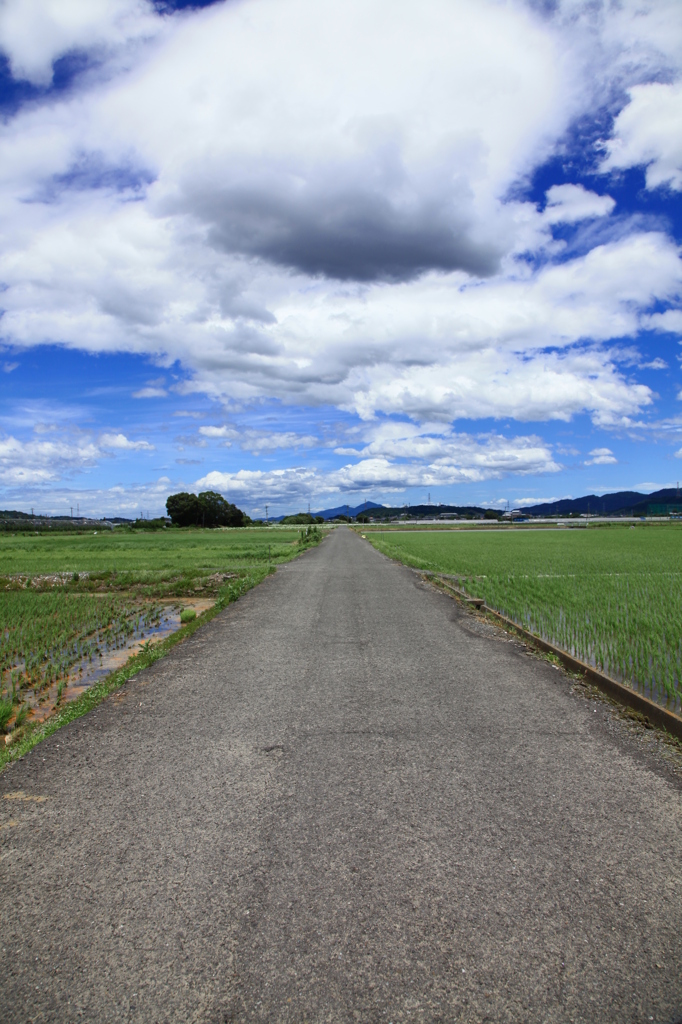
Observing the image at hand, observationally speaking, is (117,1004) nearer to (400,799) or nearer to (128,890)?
(128,890)

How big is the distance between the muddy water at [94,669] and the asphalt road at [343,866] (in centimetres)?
133

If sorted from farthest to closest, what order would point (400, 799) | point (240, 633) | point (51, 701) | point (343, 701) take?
1. point (240, 633)
2. point (51, 701)
3. point (343, 701)
4. point (400, 799)

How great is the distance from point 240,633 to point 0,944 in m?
7.41

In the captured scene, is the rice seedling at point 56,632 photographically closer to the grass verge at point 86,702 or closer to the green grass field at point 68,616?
the green grass field at point 68,616

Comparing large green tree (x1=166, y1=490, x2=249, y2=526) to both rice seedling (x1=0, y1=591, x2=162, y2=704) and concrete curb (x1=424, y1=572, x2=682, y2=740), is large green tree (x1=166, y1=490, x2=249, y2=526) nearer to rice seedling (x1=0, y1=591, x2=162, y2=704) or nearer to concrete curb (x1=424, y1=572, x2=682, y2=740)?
rice seedling (x1=0, y1=591, x2=162, y2=704)

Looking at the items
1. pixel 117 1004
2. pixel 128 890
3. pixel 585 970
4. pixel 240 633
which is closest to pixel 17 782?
pixel 128 890

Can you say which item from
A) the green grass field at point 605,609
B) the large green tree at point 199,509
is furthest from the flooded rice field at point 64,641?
the large green tree at point 199,509

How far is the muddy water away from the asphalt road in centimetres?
133

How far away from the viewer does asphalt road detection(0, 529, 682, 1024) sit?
2.22 meters

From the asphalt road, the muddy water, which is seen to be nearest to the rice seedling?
the muddy water

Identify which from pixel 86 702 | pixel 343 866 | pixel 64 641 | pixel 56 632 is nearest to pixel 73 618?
pixel 56 632

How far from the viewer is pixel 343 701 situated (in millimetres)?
5836

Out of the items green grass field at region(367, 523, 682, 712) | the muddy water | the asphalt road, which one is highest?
the asphalt road

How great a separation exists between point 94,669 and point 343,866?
6604 millimetres
